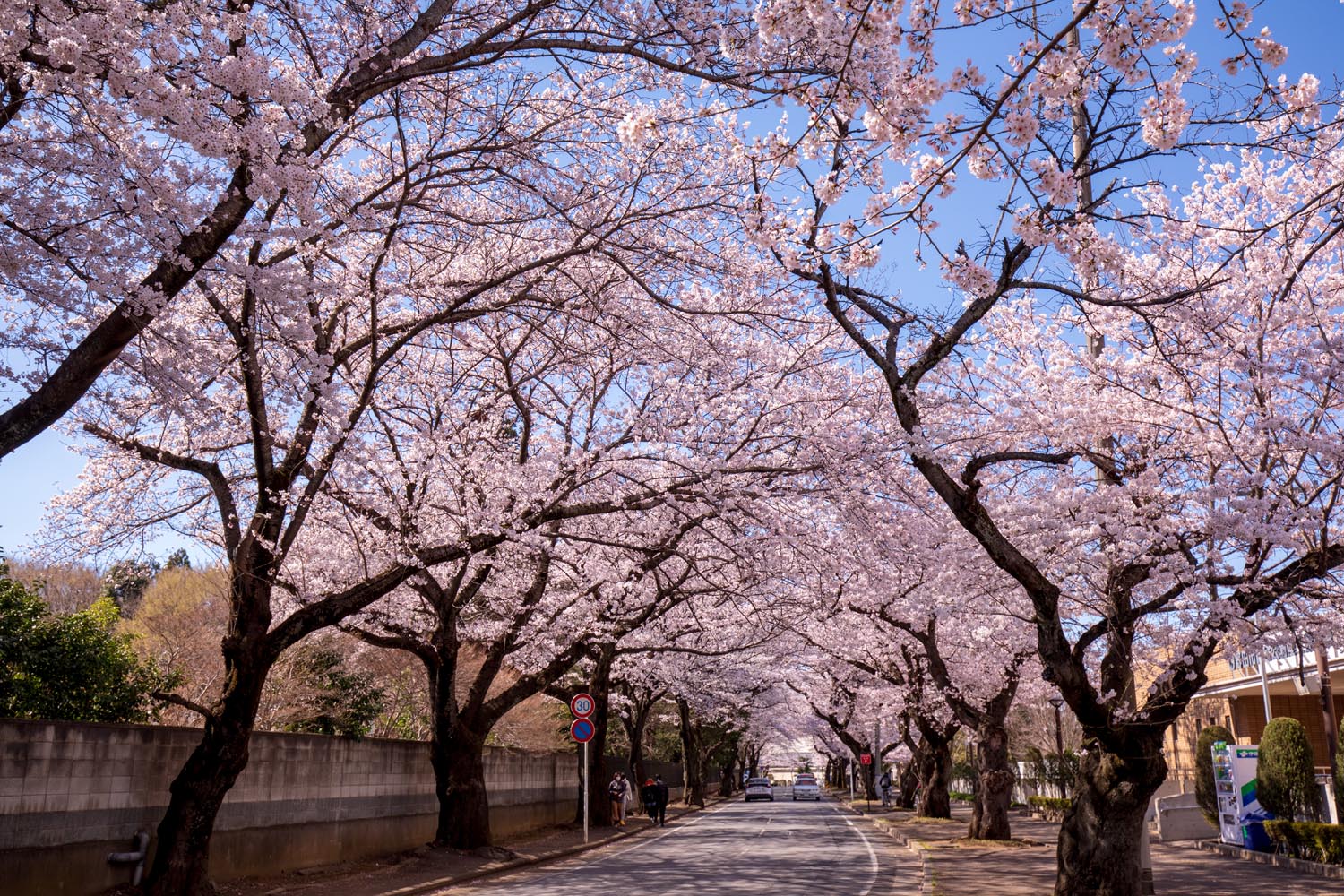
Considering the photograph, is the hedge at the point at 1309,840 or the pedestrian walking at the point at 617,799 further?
the pedestrian walking at the point at 617,799

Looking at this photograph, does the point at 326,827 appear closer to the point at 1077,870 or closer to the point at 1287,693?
the point at 1077,870

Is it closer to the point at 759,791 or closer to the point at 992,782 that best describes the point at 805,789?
the point at 759,791

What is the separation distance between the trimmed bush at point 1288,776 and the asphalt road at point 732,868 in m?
6.85

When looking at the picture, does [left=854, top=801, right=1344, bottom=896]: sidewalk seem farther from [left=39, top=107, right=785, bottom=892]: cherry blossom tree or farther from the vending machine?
[left=39, top=107, right=785, bottom=892]: cherry blossom tree

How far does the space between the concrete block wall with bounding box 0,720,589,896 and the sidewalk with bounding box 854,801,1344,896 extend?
29.4 ft

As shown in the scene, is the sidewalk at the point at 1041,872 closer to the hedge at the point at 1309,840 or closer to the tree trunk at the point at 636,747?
the hedge at the point at 1309,840

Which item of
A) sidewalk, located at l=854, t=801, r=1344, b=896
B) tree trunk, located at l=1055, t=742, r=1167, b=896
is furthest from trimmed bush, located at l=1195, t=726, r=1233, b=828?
tree trunk, located at l=1055, t=742, r=1167, b=896

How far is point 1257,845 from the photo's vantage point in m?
18.8

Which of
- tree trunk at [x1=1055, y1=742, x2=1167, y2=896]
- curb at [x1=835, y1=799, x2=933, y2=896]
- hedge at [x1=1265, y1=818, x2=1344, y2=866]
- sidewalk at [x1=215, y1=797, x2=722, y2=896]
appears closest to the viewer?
tree trunk at [x1=1055, y1=742, x2=1167, y2=896]

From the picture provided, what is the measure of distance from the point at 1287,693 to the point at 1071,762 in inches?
269

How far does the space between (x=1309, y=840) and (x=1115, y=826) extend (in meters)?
8.50

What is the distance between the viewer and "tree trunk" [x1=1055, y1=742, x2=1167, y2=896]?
10.3 meters

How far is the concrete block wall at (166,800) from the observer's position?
31.9 ft

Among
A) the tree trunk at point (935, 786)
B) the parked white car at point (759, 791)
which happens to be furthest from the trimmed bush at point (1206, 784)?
the parked white car at point (759, 791)
